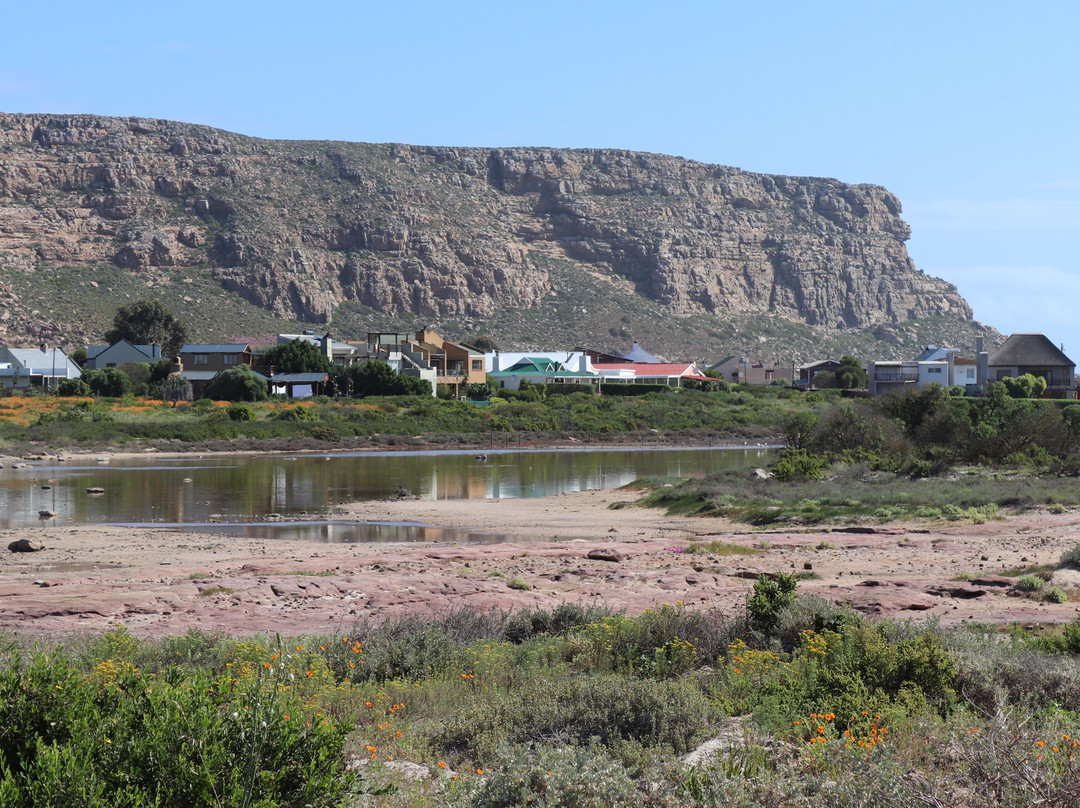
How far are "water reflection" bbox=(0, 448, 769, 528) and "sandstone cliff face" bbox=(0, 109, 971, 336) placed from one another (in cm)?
6638

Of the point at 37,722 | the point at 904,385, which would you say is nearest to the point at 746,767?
the point at 37,722

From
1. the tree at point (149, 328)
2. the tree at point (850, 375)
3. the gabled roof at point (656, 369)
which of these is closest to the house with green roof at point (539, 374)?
the gabled roof at point (656, 369)

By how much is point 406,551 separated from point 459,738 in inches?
522

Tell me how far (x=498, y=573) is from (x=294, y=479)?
25.4 metres

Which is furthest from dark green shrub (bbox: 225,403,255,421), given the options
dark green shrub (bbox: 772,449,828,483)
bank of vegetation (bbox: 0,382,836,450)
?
dark green shrub (bbox: 772,449,828,483)

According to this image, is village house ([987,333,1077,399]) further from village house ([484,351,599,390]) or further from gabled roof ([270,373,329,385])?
gabled roof ([270,373,329,385])

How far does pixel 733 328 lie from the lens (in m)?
158

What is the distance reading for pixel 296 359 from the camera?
3081 inches

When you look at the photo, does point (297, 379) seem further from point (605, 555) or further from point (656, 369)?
point (605, 555)

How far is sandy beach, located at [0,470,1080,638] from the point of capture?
11.9 metres

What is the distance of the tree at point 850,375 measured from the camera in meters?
98.7

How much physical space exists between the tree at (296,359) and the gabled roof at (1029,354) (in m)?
57.3

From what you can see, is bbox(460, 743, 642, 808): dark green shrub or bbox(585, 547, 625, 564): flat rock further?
bbox(585, 547, 625, 564): flat rock

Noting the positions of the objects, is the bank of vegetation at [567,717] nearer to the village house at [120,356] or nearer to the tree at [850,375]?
the village house at [120,356]
